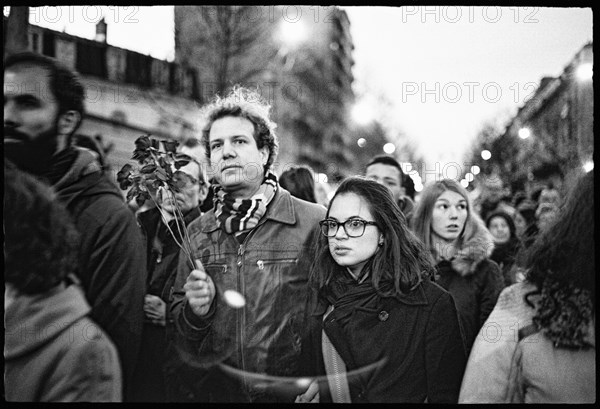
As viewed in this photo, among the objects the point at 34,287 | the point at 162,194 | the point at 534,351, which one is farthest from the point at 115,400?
the point at 534,351

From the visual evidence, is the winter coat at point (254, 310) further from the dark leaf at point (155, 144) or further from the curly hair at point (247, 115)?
the dark leaf at point (155, 144)

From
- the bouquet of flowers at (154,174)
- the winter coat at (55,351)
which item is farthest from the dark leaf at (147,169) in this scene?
the winter coat at (55,351)

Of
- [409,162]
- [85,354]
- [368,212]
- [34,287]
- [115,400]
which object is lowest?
[115,400]

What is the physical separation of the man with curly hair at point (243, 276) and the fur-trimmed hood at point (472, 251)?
3.09ft

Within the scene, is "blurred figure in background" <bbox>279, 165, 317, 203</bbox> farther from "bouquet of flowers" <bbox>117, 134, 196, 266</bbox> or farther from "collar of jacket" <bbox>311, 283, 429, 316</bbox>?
"collar of jacket" <bbox>311, 283, 429, 316</bbox>

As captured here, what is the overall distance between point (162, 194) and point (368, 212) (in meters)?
1.25

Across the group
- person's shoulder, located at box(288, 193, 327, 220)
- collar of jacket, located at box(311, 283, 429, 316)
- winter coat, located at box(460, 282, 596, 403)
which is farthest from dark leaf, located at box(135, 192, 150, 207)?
winter coat, located at box(460, 282, 596, 403)

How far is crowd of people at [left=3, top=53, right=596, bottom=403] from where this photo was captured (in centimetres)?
356

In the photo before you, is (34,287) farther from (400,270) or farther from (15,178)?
(400,270)

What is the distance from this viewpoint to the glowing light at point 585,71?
415cm

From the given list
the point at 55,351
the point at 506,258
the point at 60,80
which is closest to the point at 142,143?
the point at 60,80

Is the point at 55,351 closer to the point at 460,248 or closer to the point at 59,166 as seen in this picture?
the point at 59,166

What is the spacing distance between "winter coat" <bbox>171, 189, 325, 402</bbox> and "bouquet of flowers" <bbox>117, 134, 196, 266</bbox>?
263 millimetres

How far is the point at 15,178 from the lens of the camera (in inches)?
153
